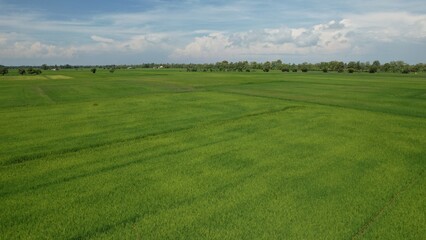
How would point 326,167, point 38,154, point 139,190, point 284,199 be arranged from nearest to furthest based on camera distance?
1. point 284,199
2. point 139,190
3. point 326,167
4. point 38,154

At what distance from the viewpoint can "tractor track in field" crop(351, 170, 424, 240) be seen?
10.7m

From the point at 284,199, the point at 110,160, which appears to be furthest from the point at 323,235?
the point at 110,160

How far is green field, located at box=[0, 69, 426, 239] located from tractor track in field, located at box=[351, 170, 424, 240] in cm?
4

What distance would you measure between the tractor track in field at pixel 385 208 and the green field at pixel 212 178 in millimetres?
40

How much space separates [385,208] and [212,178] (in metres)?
7.44

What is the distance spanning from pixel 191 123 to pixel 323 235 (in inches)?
758

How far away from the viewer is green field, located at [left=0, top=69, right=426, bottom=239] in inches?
433

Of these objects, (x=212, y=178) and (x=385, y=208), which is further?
(x=212, y=178)

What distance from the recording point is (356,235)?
10.5 meters

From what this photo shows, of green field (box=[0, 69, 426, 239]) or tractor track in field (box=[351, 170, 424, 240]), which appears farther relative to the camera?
green field (box=[0, 69, 426, 239])

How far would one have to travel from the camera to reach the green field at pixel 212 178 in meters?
11.0

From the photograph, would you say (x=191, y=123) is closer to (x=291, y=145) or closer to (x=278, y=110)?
(x=291, y=145)

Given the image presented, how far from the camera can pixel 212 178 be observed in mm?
15484

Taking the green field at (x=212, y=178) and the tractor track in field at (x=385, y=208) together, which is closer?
the tractor track in field at (x=385, y=208)
